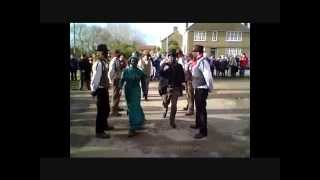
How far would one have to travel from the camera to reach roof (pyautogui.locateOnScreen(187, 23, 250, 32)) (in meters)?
8.28

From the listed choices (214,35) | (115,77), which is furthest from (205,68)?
(115,77)

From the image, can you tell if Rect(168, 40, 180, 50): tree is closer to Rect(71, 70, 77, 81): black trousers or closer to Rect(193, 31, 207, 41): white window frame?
Rect(193, 31, 207, 41): white window frame

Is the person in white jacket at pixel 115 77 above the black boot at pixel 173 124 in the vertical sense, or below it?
above

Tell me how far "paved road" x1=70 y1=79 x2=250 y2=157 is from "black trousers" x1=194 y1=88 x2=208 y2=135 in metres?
0.07

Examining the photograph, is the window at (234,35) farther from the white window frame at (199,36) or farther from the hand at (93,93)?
the hand at (93,93)

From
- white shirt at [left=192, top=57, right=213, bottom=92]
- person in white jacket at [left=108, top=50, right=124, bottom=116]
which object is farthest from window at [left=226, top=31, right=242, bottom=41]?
person in white jacket at [left=108, top=50, right=124, bottom=116]

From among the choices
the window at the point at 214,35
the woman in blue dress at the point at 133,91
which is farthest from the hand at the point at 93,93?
the window at the point at 214,35

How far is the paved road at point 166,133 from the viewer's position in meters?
8.42

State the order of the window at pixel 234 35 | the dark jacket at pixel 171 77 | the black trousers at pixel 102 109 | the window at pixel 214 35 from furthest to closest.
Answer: the dark jacket at pixel 171 77 < the black trousers at pixel 102 109 < the window at pixel 234 35 < the window at pixel 214 35

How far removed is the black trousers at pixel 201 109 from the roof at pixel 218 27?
2.44 feet

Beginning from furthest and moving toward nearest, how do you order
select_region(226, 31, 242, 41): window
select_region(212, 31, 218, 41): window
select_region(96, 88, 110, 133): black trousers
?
select_region(96, 88, 110, 133): black trousers, select_region(226, 31, 242, 41): window, select_region(212, 31, 218, 41): window

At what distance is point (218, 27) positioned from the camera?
8328 mm
